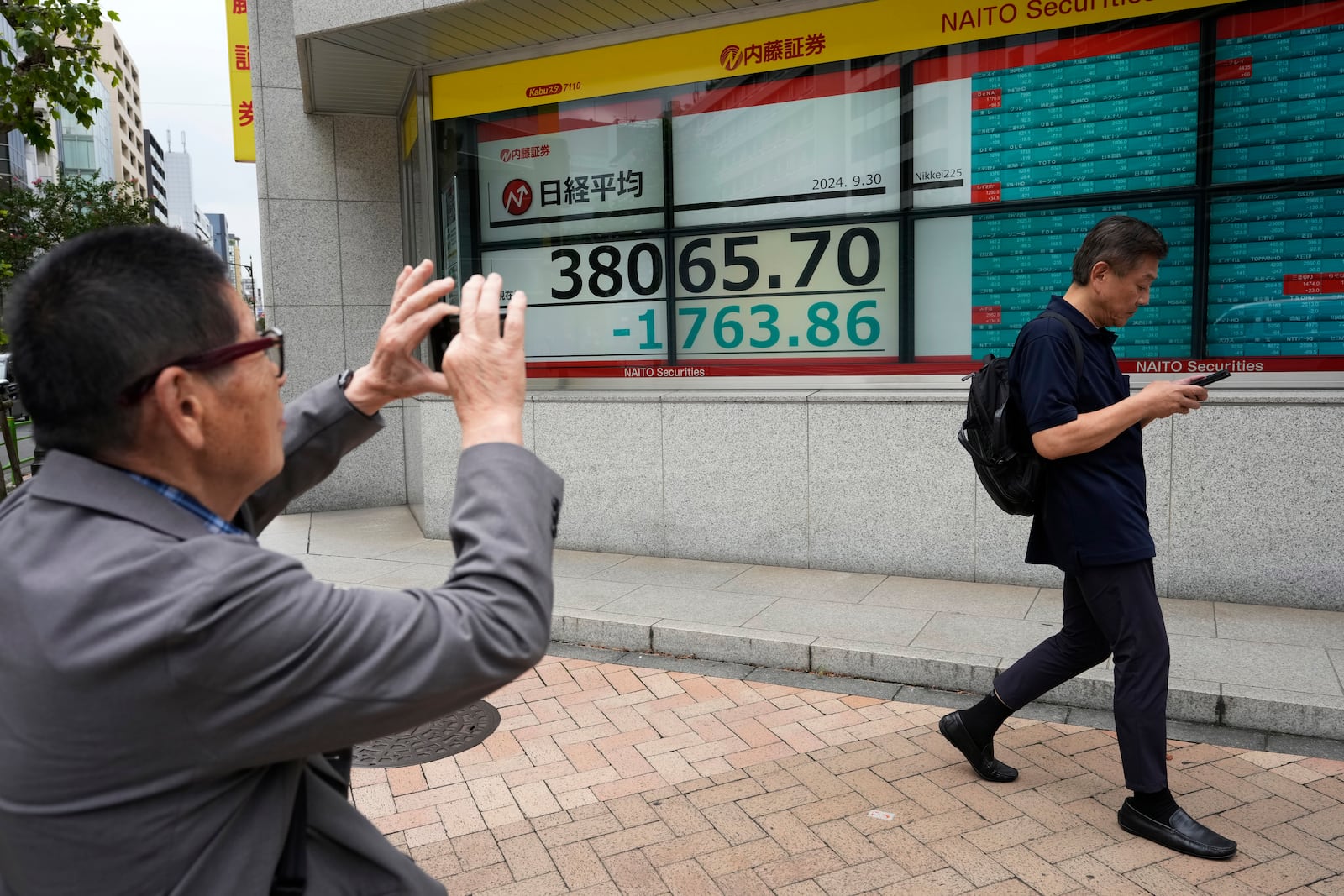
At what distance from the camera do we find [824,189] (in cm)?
718

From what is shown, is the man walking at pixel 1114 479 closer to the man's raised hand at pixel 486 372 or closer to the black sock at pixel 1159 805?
the black sock at pixel 1159 805

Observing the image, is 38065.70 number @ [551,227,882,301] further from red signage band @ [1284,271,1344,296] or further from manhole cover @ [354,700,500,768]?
manhole cover @ [354,700,500,768]

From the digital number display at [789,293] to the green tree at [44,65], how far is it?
13.7 ft

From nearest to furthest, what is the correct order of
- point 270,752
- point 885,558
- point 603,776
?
point 270,752
point 603,776
point 885,558

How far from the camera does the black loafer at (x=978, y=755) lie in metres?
3.98

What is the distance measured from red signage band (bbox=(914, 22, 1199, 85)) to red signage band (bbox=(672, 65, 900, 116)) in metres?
0.26

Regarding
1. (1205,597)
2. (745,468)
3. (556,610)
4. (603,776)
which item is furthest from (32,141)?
(1205,597)

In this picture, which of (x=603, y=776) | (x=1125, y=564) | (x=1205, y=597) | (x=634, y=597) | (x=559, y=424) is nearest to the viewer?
(x=1125, y=564)

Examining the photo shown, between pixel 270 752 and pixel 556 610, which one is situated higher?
pixel 270 752

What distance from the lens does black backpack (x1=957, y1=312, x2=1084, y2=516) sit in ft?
12.0

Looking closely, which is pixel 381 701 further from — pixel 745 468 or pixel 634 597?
pixel 745 468

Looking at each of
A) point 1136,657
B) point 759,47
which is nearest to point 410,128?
point 759,47

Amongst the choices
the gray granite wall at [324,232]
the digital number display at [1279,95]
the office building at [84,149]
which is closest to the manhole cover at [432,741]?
the gray granite wall at [324,232]

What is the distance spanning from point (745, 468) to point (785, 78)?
2.69 m
